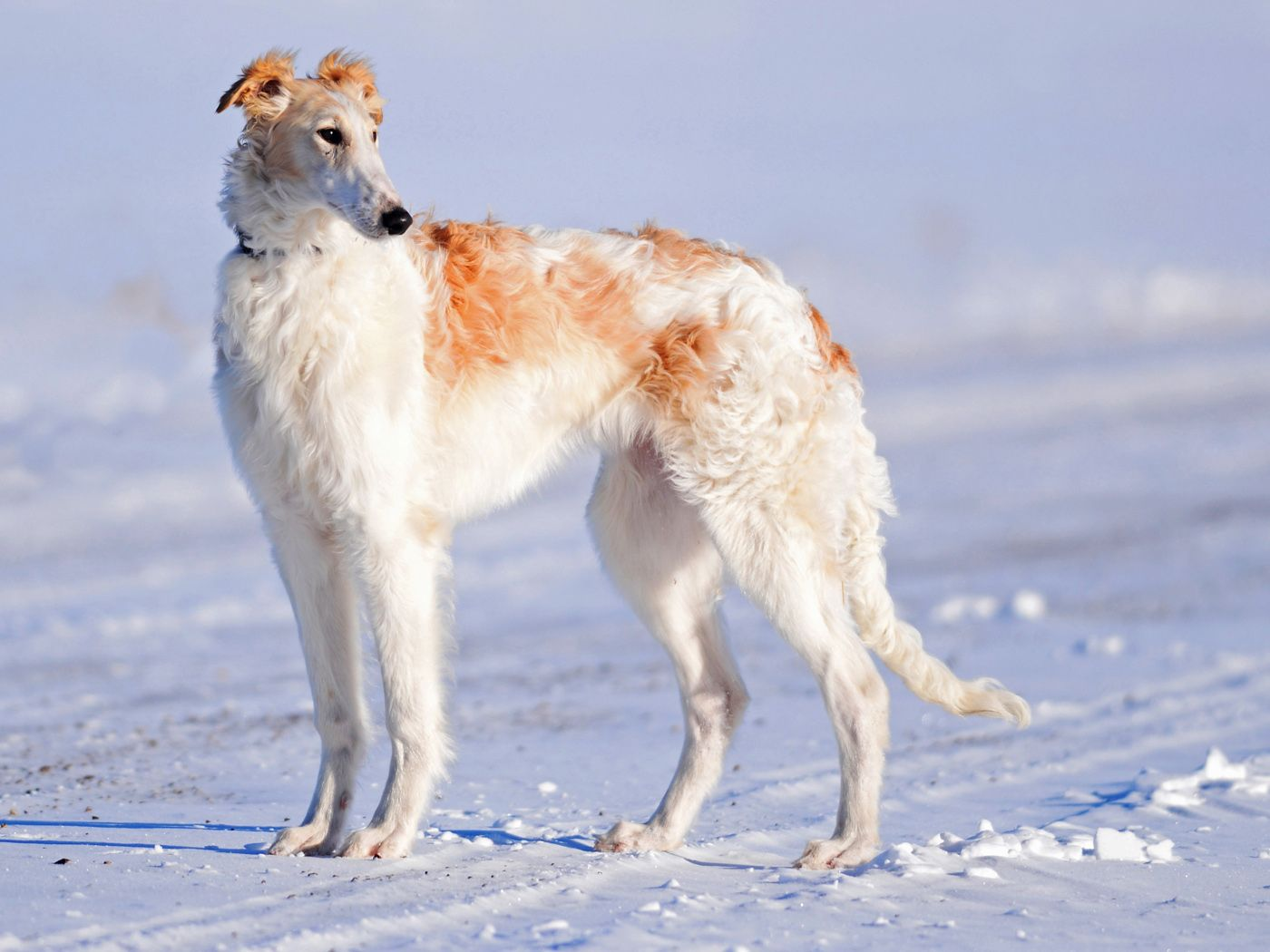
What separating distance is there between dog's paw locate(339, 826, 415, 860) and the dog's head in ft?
6.27

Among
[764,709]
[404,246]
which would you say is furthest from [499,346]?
[764,709]

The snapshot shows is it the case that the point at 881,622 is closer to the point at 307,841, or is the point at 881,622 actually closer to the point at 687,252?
the point at 687,252

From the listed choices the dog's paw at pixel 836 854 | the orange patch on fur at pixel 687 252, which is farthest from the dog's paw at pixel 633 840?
the orange patch on fur at pixel 687 252

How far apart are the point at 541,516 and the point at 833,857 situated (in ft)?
36.7

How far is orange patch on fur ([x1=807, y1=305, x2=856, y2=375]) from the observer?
5.70m

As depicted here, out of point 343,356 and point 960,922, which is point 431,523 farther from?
point 960,922

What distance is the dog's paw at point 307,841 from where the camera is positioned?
495cm

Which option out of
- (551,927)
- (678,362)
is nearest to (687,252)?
(678,362)

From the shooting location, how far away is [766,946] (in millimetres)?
3889

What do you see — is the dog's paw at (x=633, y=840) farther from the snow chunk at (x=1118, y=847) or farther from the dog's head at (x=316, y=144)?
the dog's head at (x=316, y=144)

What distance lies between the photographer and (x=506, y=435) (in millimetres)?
5434

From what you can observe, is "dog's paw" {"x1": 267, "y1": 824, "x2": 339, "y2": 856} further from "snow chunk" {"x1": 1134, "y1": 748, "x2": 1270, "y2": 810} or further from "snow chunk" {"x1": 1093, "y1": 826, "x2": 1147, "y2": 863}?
"snow chunk" {"x1": 1134, "y1": 748, "x2": 1270, "y2": 810}

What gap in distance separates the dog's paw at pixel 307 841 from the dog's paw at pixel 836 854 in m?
1.54

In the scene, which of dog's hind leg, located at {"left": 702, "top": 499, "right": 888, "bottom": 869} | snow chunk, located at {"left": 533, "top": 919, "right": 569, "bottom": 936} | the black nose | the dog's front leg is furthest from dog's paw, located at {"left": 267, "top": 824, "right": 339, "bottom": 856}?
the black nose
